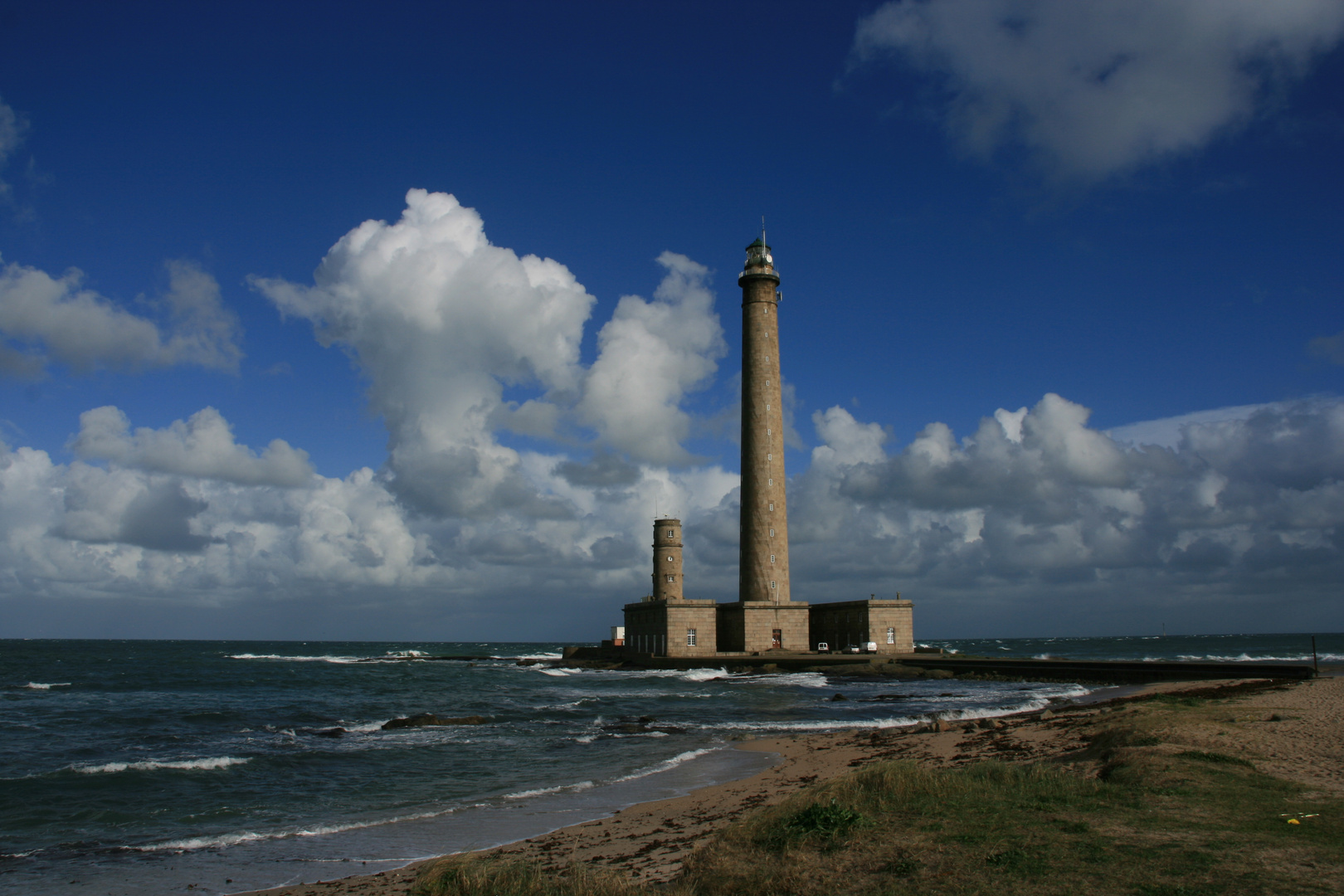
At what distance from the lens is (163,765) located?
821 inches

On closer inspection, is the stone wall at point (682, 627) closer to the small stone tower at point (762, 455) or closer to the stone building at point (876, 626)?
the small stone tower at point (762, 455)

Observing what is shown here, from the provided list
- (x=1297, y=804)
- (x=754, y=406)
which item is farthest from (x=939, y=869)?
(x=754, y=406)

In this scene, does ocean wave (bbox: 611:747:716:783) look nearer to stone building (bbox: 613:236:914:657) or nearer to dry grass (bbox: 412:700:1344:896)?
dry grass (bbox: 412:700:1344:896)

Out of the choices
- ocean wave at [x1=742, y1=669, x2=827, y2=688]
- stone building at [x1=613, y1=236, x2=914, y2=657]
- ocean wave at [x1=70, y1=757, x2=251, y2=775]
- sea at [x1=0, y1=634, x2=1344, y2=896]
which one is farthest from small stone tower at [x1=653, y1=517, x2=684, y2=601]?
ocean wave at [x1=70, y1=757, x2=251, y2=775]

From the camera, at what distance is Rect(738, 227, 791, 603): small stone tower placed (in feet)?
184

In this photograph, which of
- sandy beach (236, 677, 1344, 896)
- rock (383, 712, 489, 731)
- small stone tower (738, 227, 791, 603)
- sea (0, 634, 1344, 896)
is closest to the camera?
sandy beach (236, 677, 1344, 896)

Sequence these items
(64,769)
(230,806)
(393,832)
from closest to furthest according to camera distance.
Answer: (393,832)
(230,806)
(64,769)

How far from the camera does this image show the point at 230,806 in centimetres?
1645

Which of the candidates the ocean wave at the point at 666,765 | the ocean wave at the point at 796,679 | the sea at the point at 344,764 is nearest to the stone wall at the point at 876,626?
the ocean wave at the point at 796,679

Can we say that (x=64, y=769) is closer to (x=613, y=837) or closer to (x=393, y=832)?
(x=393, y=832)

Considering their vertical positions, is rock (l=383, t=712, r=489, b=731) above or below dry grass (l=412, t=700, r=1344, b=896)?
below

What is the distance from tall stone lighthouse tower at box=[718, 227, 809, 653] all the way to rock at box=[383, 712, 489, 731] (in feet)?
88.3

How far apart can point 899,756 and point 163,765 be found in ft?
56.7

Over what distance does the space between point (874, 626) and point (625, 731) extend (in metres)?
30.1
